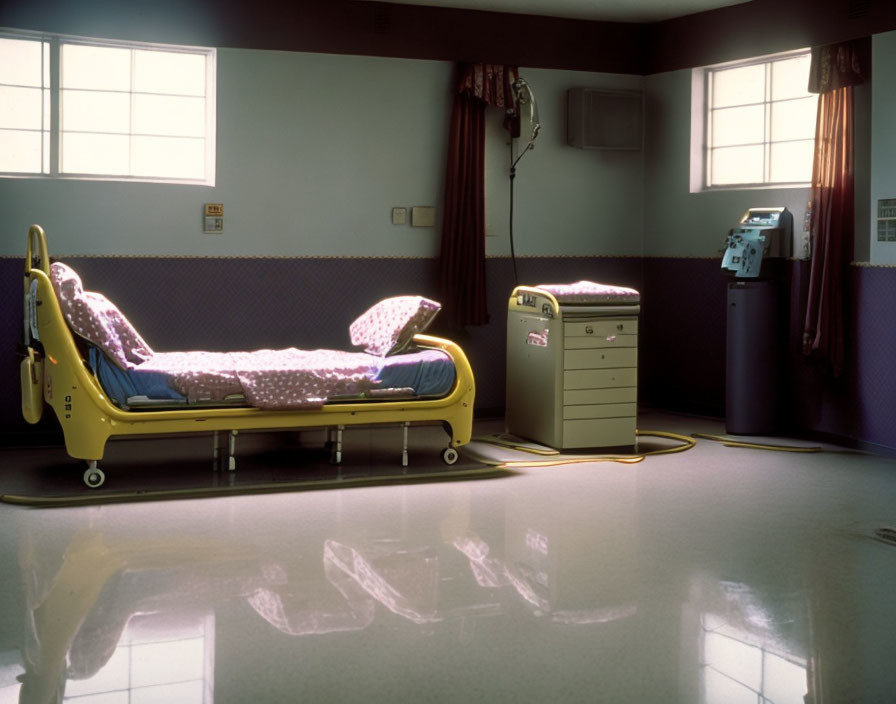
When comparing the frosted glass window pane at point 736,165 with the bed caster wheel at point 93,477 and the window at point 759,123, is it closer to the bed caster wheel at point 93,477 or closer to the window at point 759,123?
the window at point 759,123

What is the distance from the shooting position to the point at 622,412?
6500 millimetres

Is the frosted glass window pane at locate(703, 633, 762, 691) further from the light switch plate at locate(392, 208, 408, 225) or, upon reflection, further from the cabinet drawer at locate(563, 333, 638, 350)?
the light switch plate at locate(392, 208, 408, 225)

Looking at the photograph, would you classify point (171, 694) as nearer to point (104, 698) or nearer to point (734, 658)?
point (104, 698)

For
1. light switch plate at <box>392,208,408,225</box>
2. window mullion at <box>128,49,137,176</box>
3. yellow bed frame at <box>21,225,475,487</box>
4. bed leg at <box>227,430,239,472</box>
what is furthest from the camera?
light switch plate at <box>392,208,408,225</box>

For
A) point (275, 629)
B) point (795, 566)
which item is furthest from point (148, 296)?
point (795, 566)

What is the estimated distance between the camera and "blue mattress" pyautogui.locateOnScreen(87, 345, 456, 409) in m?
5.43

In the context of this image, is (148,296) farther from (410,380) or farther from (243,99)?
(410,380)

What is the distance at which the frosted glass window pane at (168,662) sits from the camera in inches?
120

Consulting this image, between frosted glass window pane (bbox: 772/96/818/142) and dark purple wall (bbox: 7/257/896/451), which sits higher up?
frosted glass window pane (bbox: 772/96/818/142)

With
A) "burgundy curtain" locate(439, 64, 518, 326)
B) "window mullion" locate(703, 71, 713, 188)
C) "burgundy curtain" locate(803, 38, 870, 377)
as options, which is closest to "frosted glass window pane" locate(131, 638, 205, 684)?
"burgundy curtain" locate(439, 64, 518, 326)

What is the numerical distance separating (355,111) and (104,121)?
1603 millimetres

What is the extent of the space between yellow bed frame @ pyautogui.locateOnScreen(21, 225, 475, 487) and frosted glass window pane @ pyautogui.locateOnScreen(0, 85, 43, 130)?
115cm

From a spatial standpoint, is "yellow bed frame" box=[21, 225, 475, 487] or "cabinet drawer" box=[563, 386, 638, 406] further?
"cabinet drawer" box=[563, 386, 638, 406]

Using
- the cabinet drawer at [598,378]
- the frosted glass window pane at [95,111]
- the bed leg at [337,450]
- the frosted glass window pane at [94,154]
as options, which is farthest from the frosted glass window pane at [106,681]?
the frosted glass window pane at [95,111]
